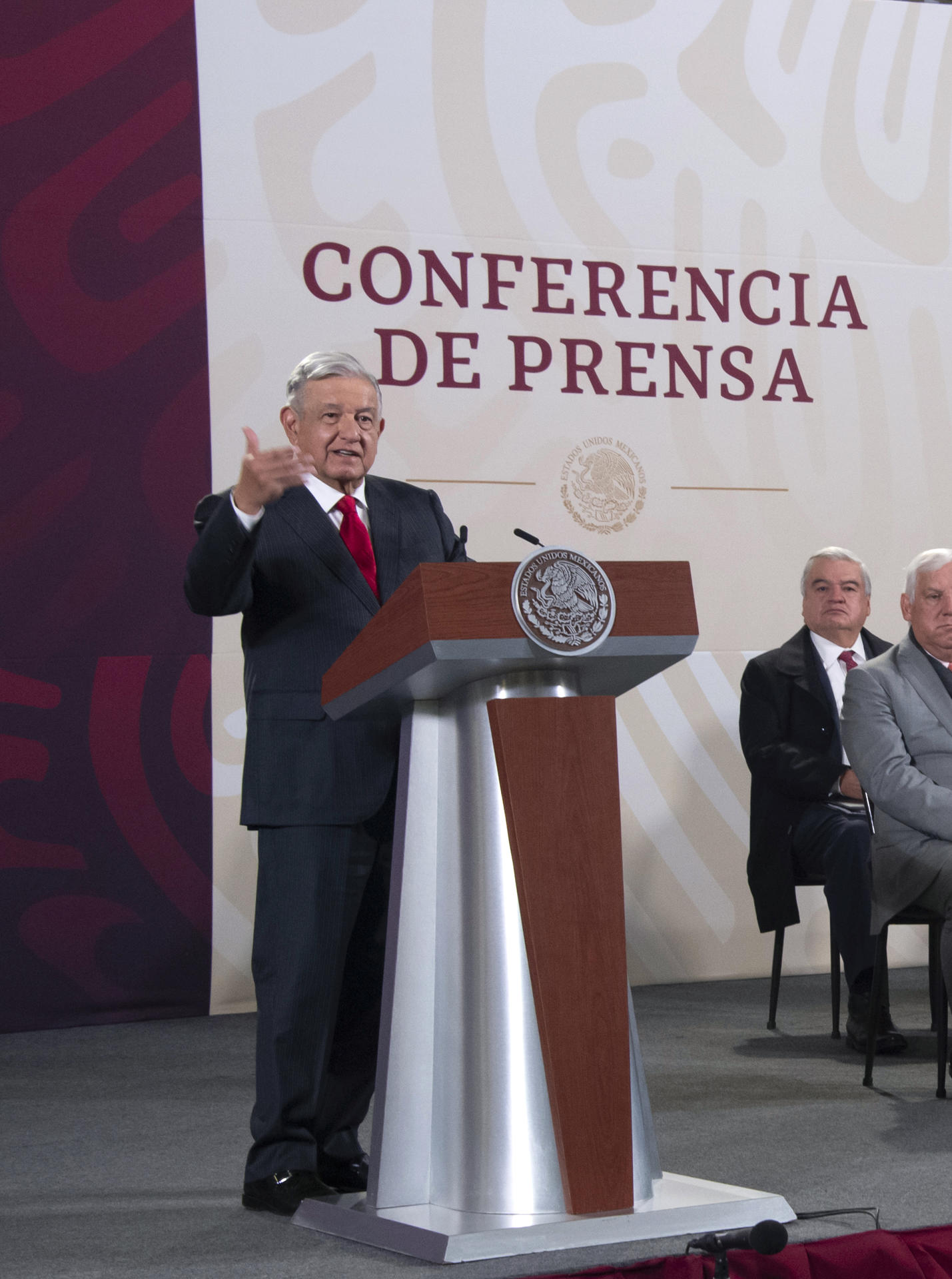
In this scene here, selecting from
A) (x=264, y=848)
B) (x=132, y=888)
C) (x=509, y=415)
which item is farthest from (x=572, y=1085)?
(x=509, y=415)

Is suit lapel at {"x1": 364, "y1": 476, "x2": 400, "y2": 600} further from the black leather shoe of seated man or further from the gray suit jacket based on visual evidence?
the black leather shoe of seated man

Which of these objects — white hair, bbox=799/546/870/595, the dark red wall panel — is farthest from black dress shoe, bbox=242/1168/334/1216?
white hair, bbox=799/546/870/595

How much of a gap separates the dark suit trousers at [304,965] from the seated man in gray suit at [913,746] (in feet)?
4.61

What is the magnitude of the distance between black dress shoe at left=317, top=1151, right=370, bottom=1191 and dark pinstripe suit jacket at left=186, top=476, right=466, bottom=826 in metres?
0.52

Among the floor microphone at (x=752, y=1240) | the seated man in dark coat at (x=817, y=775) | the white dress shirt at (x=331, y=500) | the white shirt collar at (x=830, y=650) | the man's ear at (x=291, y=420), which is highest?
the man's ear at (x=291, y=420)

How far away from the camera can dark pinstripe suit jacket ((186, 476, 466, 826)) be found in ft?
6.75

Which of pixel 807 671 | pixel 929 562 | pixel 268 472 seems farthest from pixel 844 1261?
pixel 807 671

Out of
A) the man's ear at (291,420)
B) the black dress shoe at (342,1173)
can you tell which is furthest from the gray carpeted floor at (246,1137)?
the man's ear at (291,420)

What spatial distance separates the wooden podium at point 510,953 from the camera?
1650mm

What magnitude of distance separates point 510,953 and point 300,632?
2.13 ft

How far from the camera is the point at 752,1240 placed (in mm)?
1375

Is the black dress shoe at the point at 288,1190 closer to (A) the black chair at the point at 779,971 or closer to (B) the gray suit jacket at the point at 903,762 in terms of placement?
(B) the gray suit jacket at the point at 903,762

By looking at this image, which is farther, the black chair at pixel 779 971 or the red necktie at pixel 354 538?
the black chair at pixel 779 971

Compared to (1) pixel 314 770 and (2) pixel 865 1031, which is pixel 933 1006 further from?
(1) pixel 314 770
